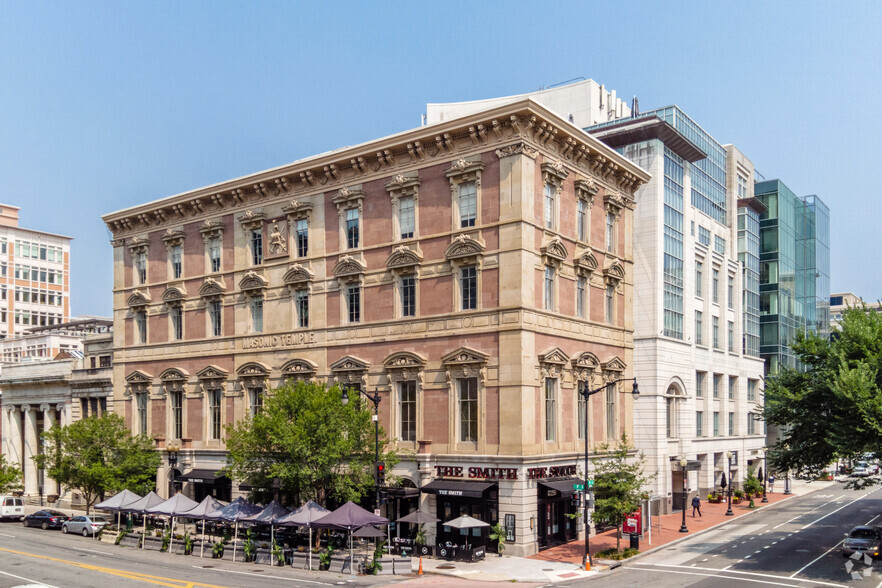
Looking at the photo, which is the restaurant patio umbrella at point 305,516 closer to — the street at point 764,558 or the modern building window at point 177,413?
the street at point 764,558

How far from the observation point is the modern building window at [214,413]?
52.5 meters

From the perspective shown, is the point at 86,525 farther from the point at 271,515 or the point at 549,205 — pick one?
the point at 549,205

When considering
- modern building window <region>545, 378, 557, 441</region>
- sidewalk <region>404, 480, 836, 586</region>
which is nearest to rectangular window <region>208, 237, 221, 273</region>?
modern building window <region>545, 378, 557, 441</region>

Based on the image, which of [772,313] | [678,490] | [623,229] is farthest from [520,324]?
[772,313]

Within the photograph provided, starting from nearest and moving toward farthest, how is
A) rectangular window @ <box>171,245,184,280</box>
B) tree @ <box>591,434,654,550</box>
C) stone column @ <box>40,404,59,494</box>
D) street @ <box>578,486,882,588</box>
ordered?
street @ <box>578,486,882,588</box>, tree @ <box>591,434,654,550</box>, rectangular window @ <box>171,245,184,280</box>, stone column @ <box>40,404,59,494</box>

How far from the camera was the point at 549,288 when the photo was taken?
42688 mm

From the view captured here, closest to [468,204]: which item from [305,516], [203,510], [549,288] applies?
[549,288]

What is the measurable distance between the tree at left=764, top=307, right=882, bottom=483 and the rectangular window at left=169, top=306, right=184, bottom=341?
3693 cm

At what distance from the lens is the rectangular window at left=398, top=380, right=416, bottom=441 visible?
43.2 m

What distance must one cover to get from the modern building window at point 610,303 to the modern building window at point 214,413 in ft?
81.7

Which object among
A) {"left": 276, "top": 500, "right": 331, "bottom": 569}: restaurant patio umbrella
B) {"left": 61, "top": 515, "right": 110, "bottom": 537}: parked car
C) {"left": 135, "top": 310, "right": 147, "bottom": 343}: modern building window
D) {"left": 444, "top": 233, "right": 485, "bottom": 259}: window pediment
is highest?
{"left": 444, "top": 233, "right": 485, "bottom": 259}: window pediment

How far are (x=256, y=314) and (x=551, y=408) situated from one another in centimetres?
1992

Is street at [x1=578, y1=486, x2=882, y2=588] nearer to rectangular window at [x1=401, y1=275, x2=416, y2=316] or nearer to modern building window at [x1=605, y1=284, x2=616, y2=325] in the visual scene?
modern building window at [x1=605, y1=284, x2=616, y2=325]

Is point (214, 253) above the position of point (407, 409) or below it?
above
